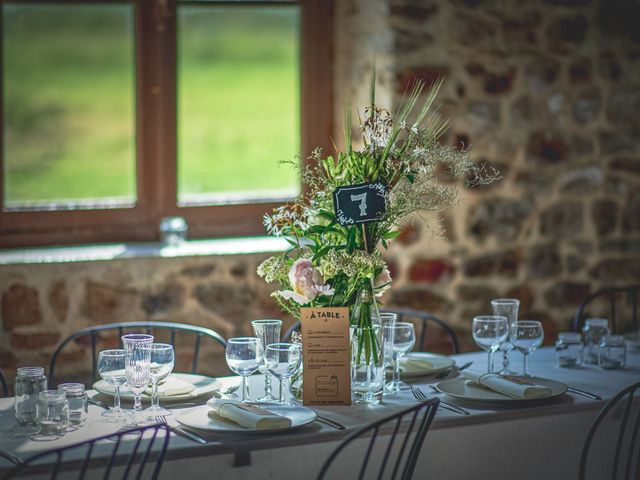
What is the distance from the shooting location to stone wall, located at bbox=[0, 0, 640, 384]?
4121 millimetres

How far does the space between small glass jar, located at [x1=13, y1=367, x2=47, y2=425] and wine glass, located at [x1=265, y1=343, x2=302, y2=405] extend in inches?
21.6

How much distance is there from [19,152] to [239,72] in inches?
38.2

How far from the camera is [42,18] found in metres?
4.16

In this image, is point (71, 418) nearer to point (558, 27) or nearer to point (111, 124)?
point (111, 124)

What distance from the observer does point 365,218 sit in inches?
104

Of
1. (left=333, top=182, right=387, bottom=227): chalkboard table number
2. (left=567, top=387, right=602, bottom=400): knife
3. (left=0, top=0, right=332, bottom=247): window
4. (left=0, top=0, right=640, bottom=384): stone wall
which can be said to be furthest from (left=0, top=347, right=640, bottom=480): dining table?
(left=0, top=0, right=332, bottom=247): window

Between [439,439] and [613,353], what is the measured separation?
69 centimetres

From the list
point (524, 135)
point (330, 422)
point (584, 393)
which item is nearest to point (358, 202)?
point (330, 422)

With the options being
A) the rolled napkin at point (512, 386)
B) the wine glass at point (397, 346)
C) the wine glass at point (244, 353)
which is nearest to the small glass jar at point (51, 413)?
the wine glass at point (244, 353)

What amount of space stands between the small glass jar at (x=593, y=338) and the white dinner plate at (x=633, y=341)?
0.23 meters

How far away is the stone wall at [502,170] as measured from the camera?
162 inches

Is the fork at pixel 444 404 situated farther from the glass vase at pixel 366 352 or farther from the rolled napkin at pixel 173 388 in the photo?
the rolled napkin at pixel 173 388

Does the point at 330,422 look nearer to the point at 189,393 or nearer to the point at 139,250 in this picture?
the point at 189,393

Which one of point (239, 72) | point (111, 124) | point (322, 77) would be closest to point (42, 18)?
point (111, 124)
